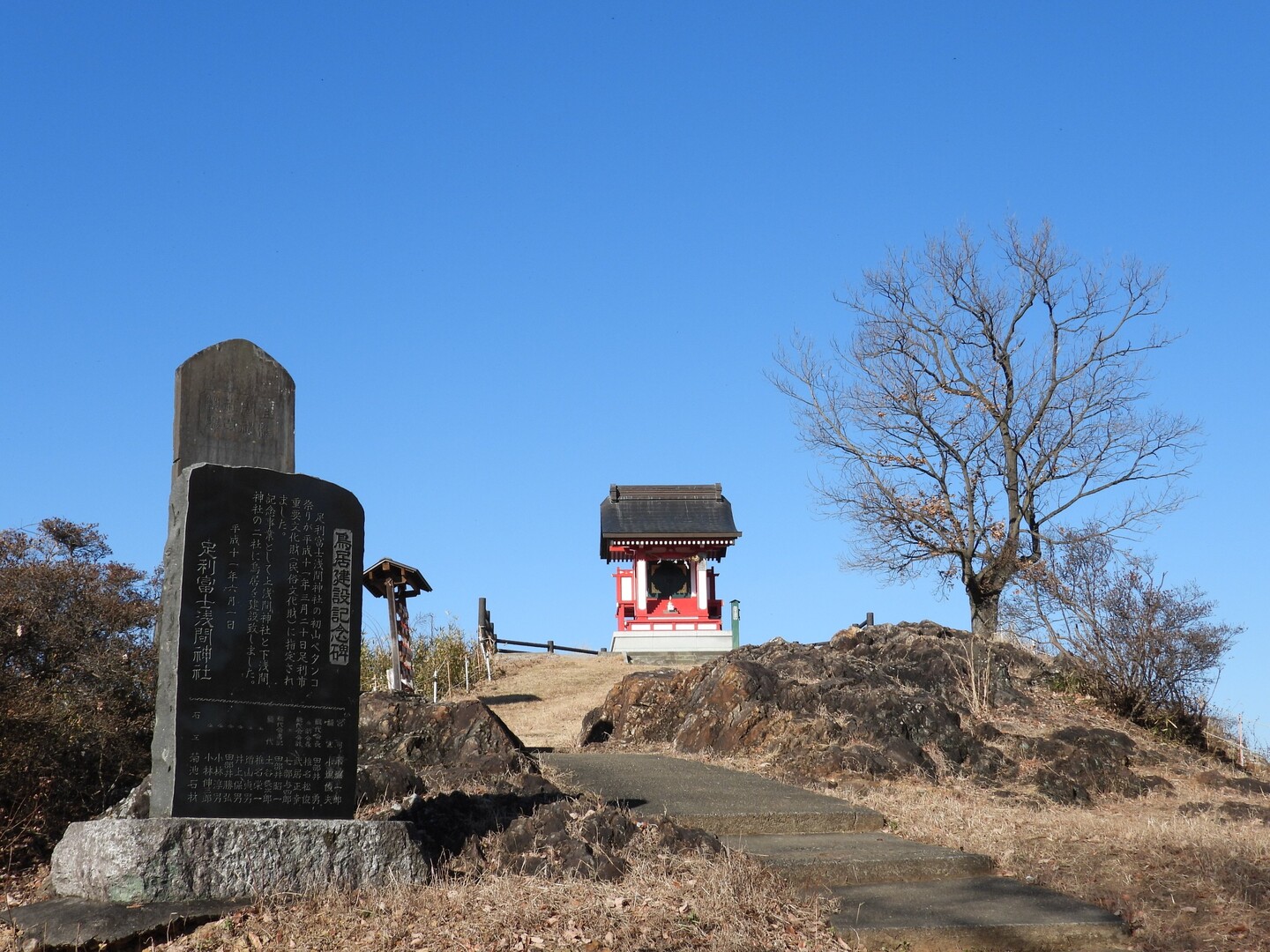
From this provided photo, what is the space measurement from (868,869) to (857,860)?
10cm

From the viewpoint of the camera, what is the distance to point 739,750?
12805 mm

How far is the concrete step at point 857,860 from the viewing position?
24.9ft

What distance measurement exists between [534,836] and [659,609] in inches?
1003

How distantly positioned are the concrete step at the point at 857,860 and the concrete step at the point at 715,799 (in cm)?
39

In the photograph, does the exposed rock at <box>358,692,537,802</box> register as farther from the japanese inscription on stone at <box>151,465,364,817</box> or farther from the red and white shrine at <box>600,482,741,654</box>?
the red and white shrine at <box>600,482,741,654</box>

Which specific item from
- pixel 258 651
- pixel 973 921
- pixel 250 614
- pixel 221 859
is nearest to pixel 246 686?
pixel 258 651

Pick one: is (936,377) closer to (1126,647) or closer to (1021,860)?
(1126,647)

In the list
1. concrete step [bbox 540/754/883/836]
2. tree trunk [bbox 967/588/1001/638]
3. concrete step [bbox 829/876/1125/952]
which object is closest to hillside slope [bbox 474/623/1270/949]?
concrete step [bbox 829/876/1125/952]

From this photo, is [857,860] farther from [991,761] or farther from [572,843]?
[991,761]

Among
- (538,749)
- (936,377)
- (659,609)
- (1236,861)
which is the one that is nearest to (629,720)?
(538,749)

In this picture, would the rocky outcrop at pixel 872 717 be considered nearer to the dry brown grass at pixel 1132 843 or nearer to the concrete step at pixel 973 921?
the dry brown grass at pixel 1132 843

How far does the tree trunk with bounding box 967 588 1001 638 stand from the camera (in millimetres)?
22578

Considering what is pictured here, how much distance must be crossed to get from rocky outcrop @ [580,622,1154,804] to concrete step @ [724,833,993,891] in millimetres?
2818

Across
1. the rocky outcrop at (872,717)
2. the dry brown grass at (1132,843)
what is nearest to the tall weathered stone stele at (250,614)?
the dry brown grass at (1132,843)
